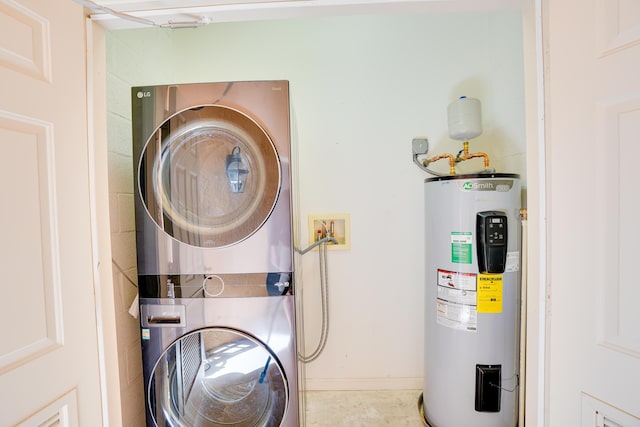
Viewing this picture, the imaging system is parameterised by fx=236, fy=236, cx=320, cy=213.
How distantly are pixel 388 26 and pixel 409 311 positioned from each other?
5.89 feet

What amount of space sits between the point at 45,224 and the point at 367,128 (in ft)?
4.72

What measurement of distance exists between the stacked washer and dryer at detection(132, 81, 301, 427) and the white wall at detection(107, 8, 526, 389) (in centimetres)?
62

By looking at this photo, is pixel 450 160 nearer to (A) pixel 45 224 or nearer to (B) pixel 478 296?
(B) pixel 478 296

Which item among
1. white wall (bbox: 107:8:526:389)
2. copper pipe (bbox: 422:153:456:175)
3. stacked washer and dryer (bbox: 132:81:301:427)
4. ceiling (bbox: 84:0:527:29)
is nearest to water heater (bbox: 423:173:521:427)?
copper pipe (bbox: 422:153:456:175)

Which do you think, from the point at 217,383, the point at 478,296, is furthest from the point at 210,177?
the point at 478,296

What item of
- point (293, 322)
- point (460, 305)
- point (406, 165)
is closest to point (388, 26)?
point (406, 165)

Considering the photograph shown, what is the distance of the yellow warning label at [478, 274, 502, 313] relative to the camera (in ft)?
3.53

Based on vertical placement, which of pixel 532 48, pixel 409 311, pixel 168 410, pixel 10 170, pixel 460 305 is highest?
pixel 532 48

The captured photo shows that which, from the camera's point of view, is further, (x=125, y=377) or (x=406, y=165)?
(x=406, y=165)

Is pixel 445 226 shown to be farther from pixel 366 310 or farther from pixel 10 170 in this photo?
pixel 10 170

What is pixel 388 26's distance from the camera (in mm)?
1463

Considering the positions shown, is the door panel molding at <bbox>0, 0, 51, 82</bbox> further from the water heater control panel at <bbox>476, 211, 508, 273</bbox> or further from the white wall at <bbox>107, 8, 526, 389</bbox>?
the water heater control panel at <bbox>476, 211, 508, 273</bbox>

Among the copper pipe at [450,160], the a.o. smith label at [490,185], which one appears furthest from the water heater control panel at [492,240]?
the copper pipe at [450,160]

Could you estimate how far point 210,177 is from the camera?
2.93ft
